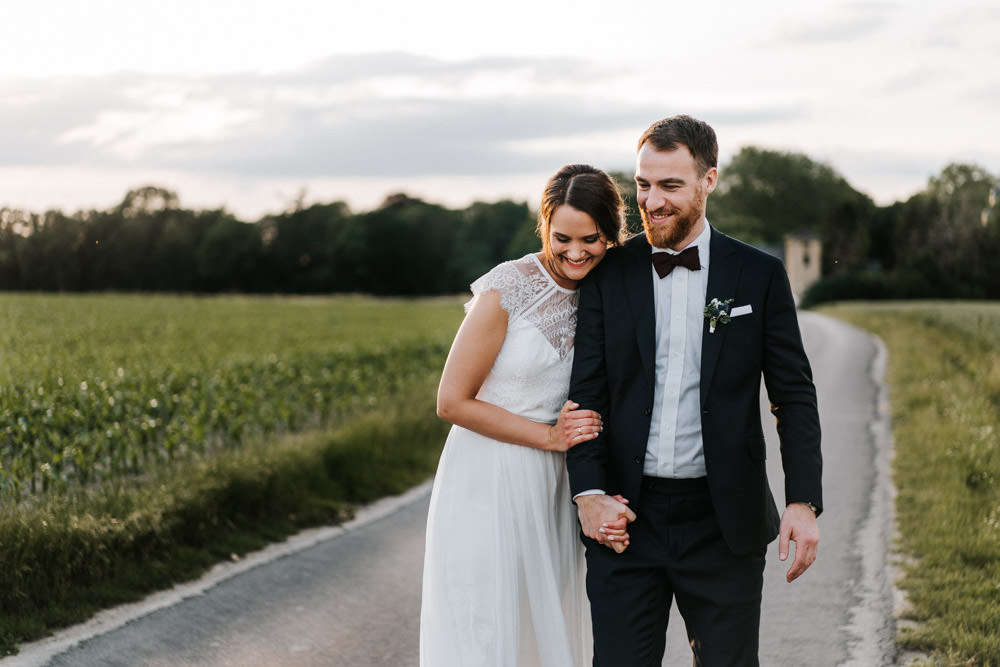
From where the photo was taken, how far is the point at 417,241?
8212 cm

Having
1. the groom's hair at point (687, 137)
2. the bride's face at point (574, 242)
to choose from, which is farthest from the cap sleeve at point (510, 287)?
the groom's hair at point (687, 137)

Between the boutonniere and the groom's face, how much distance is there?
24cm

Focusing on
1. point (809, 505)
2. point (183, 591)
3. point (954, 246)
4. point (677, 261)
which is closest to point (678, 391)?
point (677, 261)

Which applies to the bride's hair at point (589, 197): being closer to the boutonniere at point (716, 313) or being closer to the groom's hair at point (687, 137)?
the groom's hair at point (687, 137)

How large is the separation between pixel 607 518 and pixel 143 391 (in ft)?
26.0

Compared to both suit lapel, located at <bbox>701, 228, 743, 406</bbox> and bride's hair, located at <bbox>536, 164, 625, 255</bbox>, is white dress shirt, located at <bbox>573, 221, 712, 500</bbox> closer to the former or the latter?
suit lapel, located at <bbox>701, 228, 743, 406</bbox>

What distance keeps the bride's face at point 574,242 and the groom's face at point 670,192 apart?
166mm

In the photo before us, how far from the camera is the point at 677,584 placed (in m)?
2.91

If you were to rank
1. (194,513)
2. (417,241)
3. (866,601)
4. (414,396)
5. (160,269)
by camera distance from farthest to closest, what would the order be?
(417,241), (160,269), (414,396), (194,513), (866,601)

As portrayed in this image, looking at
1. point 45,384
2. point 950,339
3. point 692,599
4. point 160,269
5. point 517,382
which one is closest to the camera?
point 692,599

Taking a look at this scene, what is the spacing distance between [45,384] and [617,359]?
7197 millimetres

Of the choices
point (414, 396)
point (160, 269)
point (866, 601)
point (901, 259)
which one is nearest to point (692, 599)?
point (866, 601)

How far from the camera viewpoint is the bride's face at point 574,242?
298 centimetres

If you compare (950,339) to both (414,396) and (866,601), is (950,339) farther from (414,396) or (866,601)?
(866,601)
